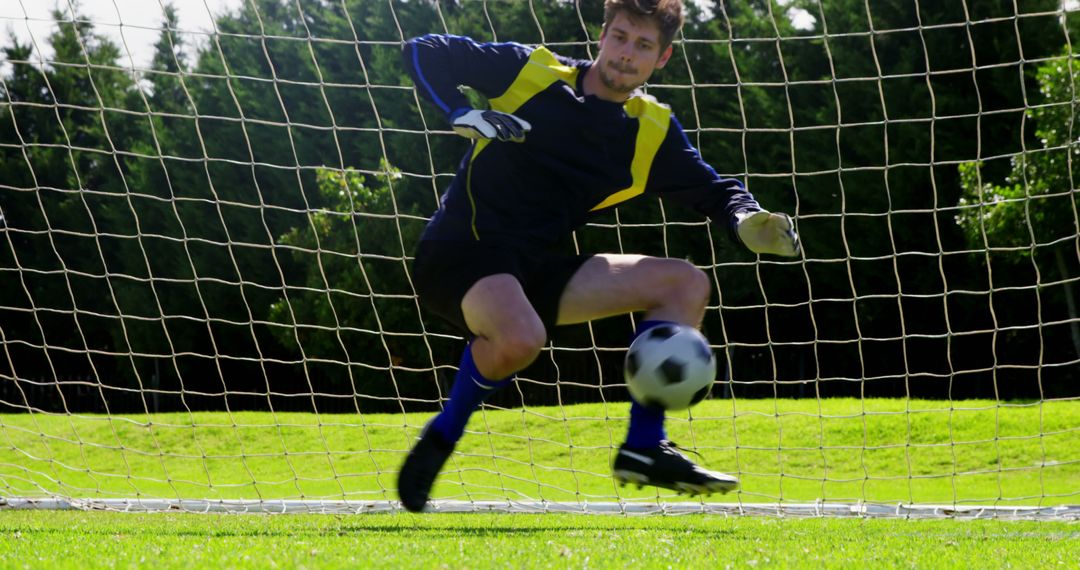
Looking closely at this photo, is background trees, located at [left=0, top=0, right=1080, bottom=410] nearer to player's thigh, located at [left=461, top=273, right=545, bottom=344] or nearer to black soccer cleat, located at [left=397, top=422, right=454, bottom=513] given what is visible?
black soccer cleat, located at [left=397, top=422, right=454, bottom=513]

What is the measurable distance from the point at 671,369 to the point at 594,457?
5.56 meters

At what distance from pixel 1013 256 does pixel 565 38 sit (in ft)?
22.2

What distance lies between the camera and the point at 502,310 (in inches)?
160

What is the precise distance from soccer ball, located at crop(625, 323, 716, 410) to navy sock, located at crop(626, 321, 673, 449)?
2.9 inches

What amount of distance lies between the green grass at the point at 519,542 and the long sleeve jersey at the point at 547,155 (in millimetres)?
1151

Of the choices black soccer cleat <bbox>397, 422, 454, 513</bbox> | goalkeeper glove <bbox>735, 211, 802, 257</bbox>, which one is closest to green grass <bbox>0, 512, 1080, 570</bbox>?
black soccer cleat <bbox>397, 422, 454, 513</bbox>

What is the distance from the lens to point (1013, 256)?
14992mm

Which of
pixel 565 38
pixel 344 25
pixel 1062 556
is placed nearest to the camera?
pixel 1062 556

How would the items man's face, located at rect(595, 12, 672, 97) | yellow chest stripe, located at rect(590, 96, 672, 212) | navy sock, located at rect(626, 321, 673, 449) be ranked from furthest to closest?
yellow chest stripe, located at rect(590, 96, 672, 212) → man's face, located at rect(595, 12, 672, 97) → navy sock, located at rect(626, 321, 673, 449)

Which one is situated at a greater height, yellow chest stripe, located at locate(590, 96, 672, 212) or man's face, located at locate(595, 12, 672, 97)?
man's face, located at locate(595, 12, 672, 97)

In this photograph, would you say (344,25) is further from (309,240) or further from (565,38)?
(565,38)

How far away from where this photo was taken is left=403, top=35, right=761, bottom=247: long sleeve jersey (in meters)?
4.35

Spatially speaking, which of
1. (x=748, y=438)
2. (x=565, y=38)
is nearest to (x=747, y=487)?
(x=748, y=438)

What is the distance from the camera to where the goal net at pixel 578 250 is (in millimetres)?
7422
